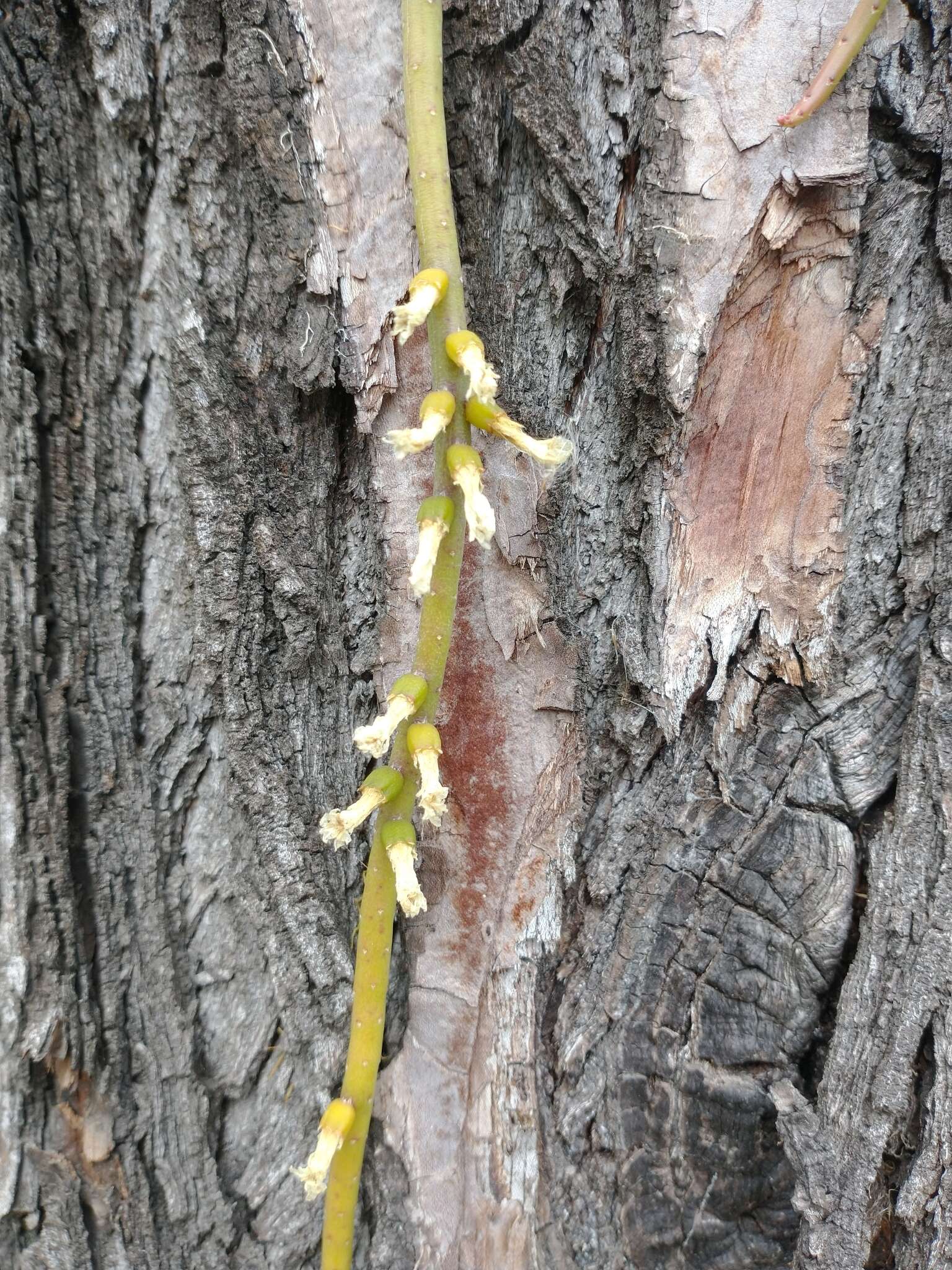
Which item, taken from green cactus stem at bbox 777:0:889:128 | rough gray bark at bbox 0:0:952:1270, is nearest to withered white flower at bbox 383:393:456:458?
rough gray bark at bbox 0:0:952:1270

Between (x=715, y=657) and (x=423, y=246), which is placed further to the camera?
(x=715, y=657)

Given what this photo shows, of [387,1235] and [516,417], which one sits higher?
[516,417]

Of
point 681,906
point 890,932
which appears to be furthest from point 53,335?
point 890,932

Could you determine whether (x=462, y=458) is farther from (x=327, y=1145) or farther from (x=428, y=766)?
(x=327, y=1145)

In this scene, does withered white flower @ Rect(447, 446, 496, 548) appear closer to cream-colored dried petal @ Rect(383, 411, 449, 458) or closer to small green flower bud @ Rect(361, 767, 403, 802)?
cream-colored dried petal @ Rect(383, 411, 449, 458)

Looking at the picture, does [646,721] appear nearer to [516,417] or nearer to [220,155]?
[516,417]

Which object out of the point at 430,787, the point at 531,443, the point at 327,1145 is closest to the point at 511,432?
the point at 531,443
